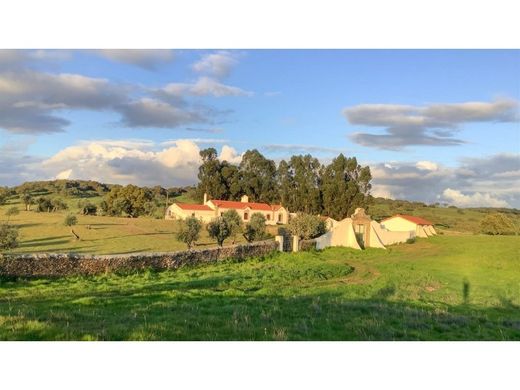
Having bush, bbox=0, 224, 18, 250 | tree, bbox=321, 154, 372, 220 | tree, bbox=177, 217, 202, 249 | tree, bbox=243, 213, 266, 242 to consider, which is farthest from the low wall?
tree, bbox=321, 154, 372, 220

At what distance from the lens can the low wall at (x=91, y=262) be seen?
54.0 ft

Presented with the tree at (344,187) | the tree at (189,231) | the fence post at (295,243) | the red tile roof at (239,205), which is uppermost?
the tree at (344,187)

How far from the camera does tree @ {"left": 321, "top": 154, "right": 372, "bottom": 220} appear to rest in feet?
140

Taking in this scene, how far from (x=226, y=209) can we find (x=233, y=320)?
4285 cm

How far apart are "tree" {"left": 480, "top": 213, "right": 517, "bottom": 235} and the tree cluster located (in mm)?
13260

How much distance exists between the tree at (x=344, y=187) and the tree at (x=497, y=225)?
13.1 metres

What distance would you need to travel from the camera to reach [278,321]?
877 centimetres

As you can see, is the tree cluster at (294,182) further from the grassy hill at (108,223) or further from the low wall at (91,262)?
the low wall at (91,262)

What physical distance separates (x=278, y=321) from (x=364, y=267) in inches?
605

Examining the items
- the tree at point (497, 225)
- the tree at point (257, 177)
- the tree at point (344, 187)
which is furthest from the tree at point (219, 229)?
the tree at point (497, 225)

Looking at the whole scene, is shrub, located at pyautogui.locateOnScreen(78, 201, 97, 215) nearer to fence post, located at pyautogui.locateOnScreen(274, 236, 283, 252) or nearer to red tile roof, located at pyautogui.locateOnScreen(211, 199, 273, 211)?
red tile roof, located at pyautogui.locateOnScreen(211, 199, 273, 211)

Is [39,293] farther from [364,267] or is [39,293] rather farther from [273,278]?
[364,267]

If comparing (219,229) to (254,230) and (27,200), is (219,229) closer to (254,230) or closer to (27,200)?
(254,230)

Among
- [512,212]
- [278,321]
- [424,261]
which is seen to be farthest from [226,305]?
[512,212]
